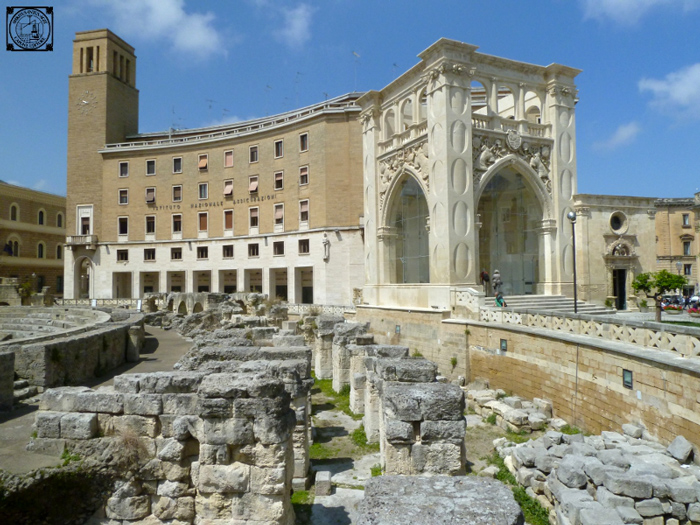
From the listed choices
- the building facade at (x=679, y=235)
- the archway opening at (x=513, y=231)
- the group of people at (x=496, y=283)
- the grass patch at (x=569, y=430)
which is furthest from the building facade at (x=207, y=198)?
the building facade at (x=679, y=235)

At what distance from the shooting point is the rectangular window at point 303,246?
115 feet

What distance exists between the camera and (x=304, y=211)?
116ft

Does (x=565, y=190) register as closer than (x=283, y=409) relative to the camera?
No

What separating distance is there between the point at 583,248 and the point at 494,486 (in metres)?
22.1

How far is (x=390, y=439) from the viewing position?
215 inches

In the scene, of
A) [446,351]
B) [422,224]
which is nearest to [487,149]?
[422,224]

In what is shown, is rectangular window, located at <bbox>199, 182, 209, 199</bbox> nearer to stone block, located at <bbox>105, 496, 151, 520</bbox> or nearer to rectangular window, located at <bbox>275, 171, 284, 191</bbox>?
rectangular window, located at <bbox>275, 171, 284, 191</bbox>

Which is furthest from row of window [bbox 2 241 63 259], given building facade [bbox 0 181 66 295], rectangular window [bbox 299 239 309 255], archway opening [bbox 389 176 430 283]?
archway opening [bbox 389 176 430 283]

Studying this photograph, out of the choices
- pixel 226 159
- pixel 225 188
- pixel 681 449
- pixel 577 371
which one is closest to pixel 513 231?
pixel 577 371

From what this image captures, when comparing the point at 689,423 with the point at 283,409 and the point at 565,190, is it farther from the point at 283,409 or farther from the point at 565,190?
the point at 565,190

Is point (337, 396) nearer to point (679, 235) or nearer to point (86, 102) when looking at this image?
point (679, 235)

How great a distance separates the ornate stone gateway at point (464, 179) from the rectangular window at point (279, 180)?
12253 millimetres

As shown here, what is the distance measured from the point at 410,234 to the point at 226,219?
66.4ft

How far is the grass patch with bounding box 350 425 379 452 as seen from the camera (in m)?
9.05
